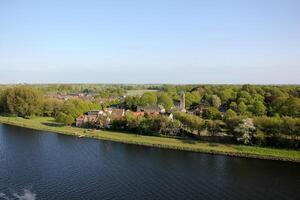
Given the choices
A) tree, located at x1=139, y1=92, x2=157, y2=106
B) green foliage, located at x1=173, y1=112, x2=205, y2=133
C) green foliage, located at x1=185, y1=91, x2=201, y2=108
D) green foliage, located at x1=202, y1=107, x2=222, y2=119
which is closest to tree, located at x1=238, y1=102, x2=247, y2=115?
green foliage, located at x1=202, y1=107, x2=222, y2=119

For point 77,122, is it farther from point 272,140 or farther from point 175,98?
point 175,98

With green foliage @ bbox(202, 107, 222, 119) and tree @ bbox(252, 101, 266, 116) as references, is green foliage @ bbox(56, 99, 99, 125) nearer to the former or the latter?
green foliage @ bbox(202, 107, 222, 119)

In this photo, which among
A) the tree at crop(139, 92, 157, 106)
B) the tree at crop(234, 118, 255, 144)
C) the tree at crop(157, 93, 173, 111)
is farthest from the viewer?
the tree at crop(157, 93, 173, 111)

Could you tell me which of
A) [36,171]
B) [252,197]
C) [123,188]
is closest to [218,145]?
[252,197]

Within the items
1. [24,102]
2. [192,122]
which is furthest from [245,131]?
[24,102]

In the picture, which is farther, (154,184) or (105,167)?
(105,167)

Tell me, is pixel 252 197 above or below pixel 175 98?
below

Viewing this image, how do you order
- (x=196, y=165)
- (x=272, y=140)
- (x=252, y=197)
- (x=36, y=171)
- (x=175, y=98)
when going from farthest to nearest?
(x=175, y=98)
(x=272, y=140)
(x=196, y=165)
(x=36, y=171)
(x=252, y=197)
